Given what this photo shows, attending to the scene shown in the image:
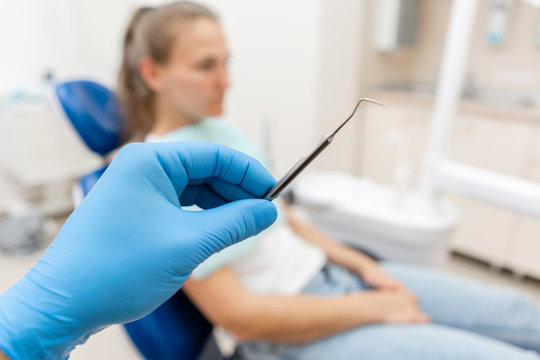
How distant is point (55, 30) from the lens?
83.5 inches

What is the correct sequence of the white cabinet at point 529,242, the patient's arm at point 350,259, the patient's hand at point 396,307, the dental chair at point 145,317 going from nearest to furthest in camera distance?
the dental chair at point 145,317 → the patient's hand at point 396,307 → the patient's arm at point 350,259 → the white cabinet at point 529,242

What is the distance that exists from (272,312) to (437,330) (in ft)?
1.01

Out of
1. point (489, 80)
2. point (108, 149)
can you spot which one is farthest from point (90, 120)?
point (489, 80)

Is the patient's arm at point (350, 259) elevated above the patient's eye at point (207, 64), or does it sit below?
below

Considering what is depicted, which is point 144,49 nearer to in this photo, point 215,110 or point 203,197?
point 215,110

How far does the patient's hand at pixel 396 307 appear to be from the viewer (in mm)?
793

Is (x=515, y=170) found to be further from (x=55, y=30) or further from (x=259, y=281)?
(x=55, y=30)

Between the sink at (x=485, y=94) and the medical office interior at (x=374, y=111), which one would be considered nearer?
the medical office interior at (x=374, y=111)

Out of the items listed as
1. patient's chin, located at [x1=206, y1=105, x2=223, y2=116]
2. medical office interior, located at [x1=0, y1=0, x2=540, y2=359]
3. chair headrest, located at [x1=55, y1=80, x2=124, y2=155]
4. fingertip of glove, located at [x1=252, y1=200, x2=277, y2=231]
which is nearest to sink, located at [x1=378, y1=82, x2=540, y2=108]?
medical office interior, located at [x1=0, y1=0, x2=540, y2=359]

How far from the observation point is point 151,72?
28.3 inches

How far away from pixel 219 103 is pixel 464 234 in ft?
5.04

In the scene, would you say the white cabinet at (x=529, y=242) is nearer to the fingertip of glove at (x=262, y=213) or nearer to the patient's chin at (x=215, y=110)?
the patient's chin at (x=215, y=110)

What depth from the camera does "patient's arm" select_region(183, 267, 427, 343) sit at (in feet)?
2.23

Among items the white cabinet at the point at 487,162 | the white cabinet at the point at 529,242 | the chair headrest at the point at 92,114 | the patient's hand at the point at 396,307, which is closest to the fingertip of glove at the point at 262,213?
the patient's hand at the point at 396,307
